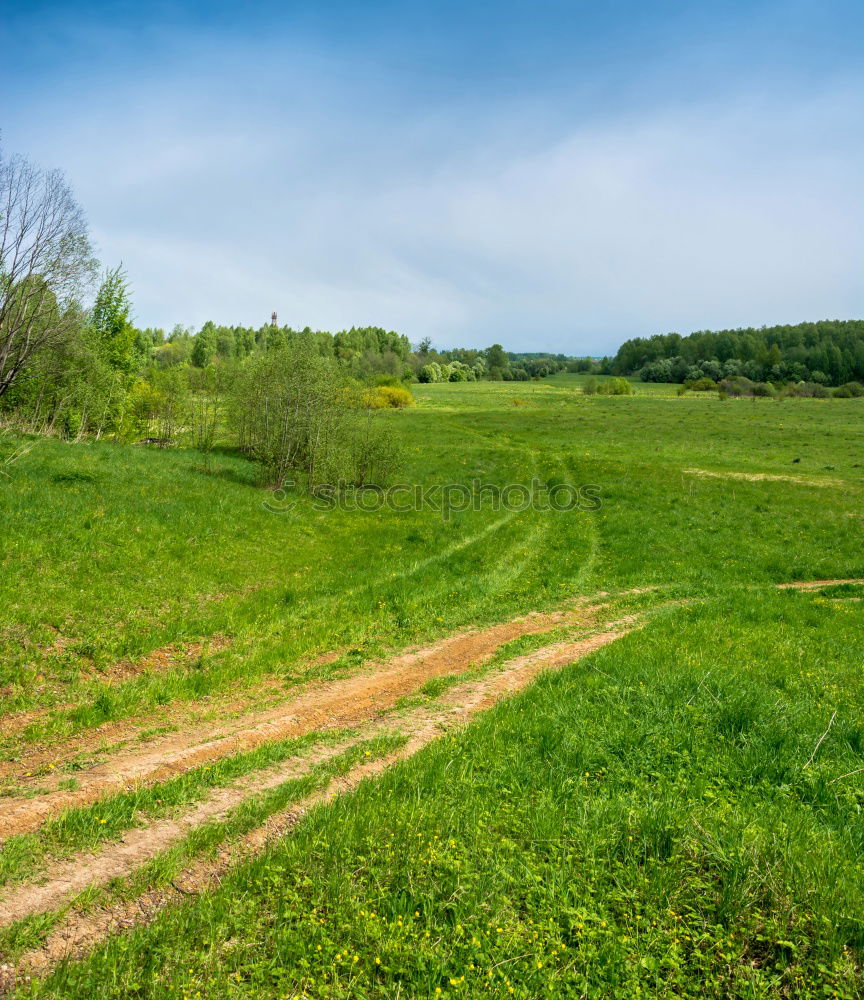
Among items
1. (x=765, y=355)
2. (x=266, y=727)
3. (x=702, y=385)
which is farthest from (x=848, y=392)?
(x=266, y=727)

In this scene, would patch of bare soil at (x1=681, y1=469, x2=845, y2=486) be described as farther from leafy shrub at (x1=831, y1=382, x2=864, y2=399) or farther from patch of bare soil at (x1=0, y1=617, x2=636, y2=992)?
leafy shrub at (x1=831, y1=382, x2=864, y2=399)

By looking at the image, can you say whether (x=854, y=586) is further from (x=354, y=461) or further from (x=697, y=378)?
(x=697, y=378)

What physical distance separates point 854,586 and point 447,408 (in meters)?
79.5

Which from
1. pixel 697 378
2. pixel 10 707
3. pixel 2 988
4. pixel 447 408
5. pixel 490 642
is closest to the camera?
pixel 2 988

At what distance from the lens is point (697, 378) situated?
142 m

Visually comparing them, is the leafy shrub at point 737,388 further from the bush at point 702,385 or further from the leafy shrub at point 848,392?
the leafy shrub at point 848,392

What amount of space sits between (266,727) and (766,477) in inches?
1646

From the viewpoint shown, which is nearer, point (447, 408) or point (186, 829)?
point (186, 829)

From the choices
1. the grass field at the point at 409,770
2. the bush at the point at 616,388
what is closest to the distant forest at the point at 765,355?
the bush at the point at 616,388

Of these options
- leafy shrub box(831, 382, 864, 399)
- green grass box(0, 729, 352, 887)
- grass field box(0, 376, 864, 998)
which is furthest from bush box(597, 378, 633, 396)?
green grass box(0, 729, 352, 887)

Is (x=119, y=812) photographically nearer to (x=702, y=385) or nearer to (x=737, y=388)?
(x=737, y=388)

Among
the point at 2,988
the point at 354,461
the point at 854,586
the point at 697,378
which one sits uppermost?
the point at 697,378

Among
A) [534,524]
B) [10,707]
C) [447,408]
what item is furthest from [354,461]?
[447,408]

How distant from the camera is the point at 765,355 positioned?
14162cm
